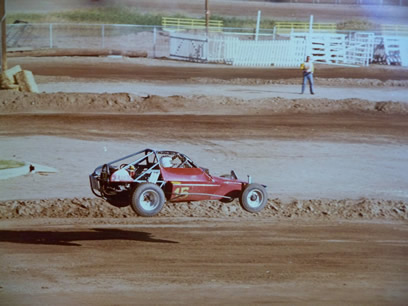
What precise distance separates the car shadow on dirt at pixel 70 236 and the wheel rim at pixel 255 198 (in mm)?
3543

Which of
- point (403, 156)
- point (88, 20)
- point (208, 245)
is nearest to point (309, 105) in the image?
point (403, 156)

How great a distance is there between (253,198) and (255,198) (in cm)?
3

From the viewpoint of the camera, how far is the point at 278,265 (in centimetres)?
1229

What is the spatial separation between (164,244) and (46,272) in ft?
8.11

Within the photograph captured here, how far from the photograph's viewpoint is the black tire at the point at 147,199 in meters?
9.88

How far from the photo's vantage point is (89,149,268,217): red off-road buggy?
995cm

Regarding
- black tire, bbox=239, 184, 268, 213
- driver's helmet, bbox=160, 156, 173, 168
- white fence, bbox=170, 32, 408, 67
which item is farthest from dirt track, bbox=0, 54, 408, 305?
white fence, bbox=170, 32, 408, 67

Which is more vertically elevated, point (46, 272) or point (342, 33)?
point (342, 33)

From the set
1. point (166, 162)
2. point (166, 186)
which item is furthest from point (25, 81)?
point (166, 186)

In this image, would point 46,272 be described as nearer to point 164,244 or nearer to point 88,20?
point 164,244

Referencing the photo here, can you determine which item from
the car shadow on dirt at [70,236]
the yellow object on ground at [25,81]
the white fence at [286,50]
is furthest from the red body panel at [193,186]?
the white fence at [286,50]

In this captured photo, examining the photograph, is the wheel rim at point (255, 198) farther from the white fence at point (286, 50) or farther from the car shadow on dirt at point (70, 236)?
the white fence at point (286, 50)

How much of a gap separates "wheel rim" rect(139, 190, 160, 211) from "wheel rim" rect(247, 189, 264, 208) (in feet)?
3.87

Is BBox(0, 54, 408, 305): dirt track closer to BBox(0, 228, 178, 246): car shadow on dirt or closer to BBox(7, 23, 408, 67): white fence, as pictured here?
BBox(0, 228, 178, 246): car shadow on dirt
